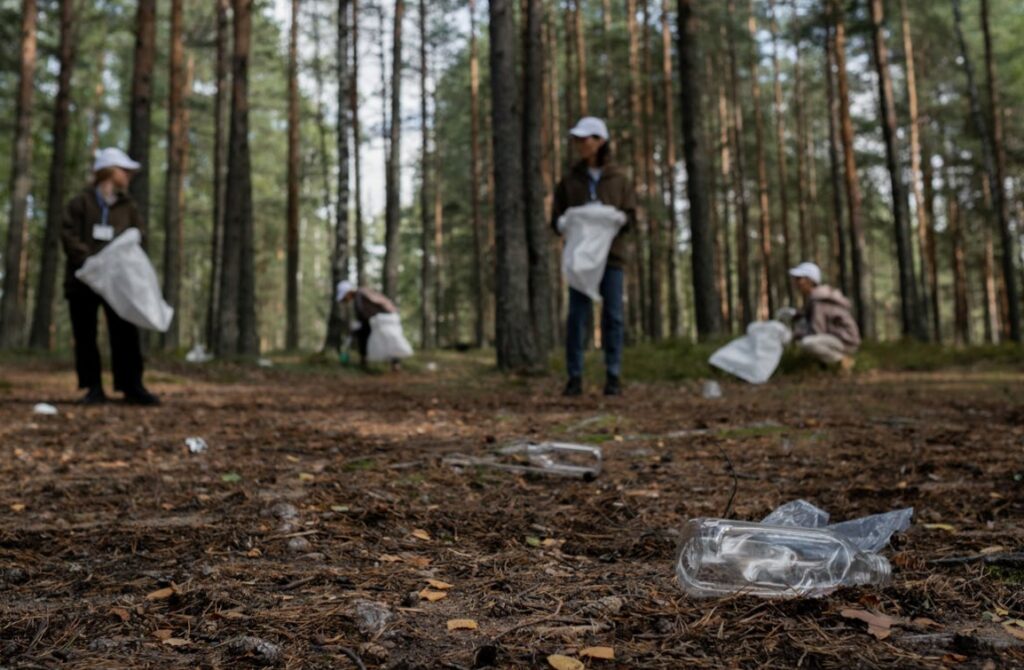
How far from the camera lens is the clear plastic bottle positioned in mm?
1832

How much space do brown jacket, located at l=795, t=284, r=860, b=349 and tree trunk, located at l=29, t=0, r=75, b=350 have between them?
1679cm

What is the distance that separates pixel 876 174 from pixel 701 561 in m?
38.3

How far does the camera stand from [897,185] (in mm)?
17656

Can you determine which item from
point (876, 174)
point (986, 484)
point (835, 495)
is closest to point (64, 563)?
point (835, 495)

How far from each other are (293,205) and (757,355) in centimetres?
1656

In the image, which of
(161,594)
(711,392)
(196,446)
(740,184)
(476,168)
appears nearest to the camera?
(161,594)

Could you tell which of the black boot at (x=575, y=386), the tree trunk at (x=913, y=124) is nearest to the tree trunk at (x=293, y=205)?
the black boot at (x=575, y=386)

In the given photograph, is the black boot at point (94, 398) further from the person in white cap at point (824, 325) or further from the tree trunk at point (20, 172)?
the tree trunk at point (20, 172)

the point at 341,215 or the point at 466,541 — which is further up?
the point at 341,215

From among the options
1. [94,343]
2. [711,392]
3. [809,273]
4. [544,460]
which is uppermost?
[809,273]

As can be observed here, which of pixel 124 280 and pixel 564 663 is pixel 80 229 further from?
pixel 564 663

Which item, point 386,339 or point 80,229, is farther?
point 386,339

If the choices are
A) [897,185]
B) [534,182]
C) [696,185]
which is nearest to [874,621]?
[696,185]

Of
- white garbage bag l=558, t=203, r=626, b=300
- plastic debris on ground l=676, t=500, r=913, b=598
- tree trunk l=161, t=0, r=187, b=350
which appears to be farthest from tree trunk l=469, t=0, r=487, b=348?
plastic debris on ground l=676, t=500, r=913, b=598
